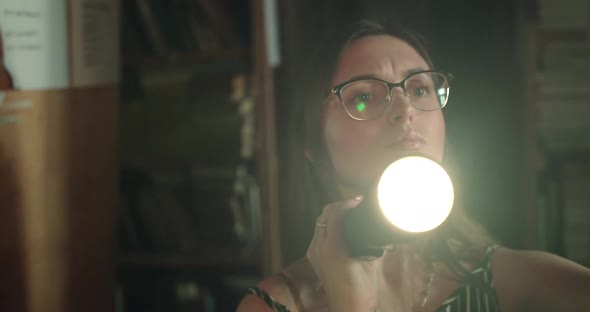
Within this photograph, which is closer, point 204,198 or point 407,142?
point 407,142

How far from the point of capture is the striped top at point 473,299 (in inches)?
23.1

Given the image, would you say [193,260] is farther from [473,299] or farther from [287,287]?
[473,299]

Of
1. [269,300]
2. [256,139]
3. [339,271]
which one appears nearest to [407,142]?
[339,271]

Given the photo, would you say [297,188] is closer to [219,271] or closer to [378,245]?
[378,245]

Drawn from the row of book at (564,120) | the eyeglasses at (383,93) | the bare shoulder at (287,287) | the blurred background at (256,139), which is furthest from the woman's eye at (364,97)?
the row of book at (564,120)

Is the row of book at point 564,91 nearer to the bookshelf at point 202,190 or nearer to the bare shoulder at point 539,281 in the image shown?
the bare shoulder at point 539,281

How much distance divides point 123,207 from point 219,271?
0.30 m

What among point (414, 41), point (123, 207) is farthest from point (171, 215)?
point (414, 41)

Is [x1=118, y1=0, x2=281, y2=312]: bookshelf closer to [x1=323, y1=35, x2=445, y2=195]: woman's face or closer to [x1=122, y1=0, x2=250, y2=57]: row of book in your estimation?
[x1=122, y1=0, x2=250, y2=57]: row of book

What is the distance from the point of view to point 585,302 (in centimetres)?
54

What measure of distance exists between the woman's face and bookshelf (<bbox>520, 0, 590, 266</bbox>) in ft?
0.74

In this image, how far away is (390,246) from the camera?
579mm

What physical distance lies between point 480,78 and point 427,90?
0.52 ft

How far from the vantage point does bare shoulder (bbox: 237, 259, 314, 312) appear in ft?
1.96
